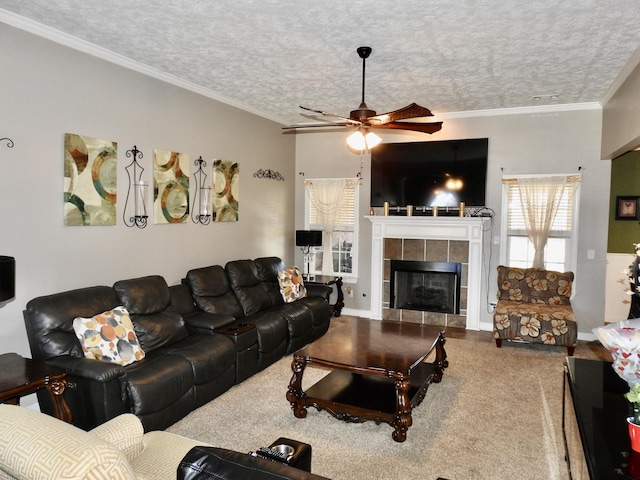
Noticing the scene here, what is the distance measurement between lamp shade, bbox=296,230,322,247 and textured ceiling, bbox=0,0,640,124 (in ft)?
7.09

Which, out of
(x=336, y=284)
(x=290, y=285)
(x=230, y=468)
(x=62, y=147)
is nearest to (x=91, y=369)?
(x=62, y=147)

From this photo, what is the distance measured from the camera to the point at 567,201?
5902 mm

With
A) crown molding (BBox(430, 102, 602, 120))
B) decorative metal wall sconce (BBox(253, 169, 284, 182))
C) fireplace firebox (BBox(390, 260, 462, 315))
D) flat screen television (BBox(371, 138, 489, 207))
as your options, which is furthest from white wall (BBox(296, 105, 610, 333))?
decorative metal wall sconce (BBox(253, 169, 284, 182))

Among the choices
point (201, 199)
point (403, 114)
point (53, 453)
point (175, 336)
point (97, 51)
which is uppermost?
point (97, 51)

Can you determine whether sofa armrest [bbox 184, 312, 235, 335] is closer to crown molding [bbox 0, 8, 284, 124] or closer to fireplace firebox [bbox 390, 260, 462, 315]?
crown molding [bbox 0, 8, 284, 124]

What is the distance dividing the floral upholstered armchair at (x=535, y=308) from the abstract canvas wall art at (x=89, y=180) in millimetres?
4385

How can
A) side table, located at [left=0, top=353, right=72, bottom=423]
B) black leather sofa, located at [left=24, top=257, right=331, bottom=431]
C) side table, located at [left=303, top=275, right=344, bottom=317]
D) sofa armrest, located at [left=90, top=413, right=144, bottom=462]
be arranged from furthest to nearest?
1. side table, located at [left=303, top=275, right=344, bottom=317]
2. black leather sofa, located at [left=24, top=257, right=331, bottom=431]
3. side table, located at [left=0, top=353, right=72, bottom=423]
4. sofa armrest, located at [left=90, top=413, right=144, bottom=462]

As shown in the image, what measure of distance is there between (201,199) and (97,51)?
1876 millimetres

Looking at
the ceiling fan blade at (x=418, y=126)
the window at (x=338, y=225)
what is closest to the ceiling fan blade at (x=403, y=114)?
the ceiling fan blade at (x=418, y=126)

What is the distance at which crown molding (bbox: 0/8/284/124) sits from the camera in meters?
3.29

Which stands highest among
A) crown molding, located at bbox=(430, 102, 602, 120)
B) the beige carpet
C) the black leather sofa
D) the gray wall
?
crown molding, located at bbox=(430, 102, 602, 120)

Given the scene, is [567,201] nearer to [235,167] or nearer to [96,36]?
[235,167]

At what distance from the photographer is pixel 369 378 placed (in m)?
3.98

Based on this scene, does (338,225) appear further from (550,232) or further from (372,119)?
(372,119)
